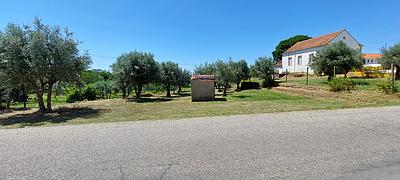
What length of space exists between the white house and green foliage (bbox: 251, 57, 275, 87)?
6922 millimetres

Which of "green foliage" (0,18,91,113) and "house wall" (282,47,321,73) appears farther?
"house wall" (282,47,321,73)

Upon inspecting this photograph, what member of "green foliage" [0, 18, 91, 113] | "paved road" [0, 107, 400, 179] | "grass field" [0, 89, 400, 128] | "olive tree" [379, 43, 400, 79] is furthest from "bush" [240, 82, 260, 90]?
"paved road" [0, 107, 400, 179]

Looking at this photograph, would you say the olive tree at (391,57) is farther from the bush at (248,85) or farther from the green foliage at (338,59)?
the bush at (248,85)

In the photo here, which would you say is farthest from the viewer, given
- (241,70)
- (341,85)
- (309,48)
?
(309,48)

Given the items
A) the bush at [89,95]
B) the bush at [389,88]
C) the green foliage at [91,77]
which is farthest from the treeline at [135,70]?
the bush at [389,88]

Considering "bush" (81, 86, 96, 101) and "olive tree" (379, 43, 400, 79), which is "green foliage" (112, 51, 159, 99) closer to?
"bush" (81, 86, 96, 101)

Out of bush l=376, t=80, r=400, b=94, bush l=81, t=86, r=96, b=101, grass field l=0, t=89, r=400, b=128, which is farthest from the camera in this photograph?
bush l=81, t=86, r=96, b=101

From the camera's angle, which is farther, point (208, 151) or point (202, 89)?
point (202, 89)

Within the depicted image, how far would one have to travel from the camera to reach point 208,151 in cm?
526

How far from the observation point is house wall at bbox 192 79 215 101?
68.3 ft

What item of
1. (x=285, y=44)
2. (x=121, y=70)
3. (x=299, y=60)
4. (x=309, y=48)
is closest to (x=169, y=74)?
(x=121, y=70)

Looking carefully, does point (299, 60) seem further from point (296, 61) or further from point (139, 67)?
point (139, 67)

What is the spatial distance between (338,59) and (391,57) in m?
A: 8.32

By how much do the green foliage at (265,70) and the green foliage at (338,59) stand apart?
6.12m
